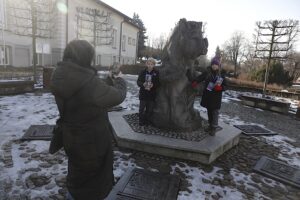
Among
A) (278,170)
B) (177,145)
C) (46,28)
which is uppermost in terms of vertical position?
(46,28)

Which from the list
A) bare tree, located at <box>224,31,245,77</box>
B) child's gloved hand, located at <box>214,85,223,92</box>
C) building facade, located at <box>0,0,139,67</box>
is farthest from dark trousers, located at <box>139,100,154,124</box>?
bare tree, located at <box>224,31,245,77</box>

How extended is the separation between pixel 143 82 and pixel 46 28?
1774 centimetres

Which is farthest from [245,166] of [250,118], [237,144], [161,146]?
[250,118]

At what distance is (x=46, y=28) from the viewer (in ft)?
65.2

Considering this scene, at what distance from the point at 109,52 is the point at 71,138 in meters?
29.9

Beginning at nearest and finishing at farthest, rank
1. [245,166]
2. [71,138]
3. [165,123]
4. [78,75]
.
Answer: [78,75], [71,138], [245,166], [165,123]

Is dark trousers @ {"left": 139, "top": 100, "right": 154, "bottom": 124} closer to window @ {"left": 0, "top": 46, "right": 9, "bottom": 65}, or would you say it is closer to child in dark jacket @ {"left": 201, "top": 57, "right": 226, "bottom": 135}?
child in dark jacket @ {"left": 201, "top": 57, "right": 226, "bottom": 135}

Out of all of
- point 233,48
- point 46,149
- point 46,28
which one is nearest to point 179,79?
point 46,149

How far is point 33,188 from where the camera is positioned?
3.27 meters

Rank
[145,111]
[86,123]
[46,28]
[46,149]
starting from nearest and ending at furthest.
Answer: [86,123]
[46,149]
[145,111]
[46,28]

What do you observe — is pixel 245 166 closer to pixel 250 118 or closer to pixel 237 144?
pixel 237 144


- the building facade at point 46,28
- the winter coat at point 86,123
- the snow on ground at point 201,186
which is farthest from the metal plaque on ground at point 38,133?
the building facade at point 46,28

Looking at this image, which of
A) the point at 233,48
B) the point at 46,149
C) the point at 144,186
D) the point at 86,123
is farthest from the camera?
the point at 233,48

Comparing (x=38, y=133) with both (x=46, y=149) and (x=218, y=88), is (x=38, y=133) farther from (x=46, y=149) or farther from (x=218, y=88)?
(x=218, y=88)
